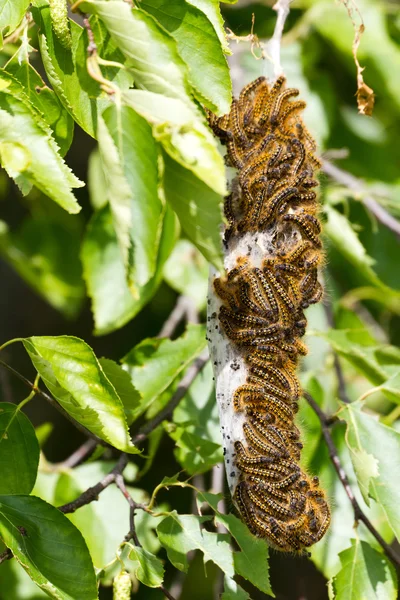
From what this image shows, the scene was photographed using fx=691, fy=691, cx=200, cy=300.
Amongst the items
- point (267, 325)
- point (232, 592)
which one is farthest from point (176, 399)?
point (267, 325)

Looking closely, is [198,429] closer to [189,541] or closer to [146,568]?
[189,541]

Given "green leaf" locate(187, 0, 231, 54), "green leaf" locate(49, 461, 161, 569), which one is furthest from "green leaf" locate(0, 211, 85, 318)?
"green leaf" locate(187, 0, 231, 54)

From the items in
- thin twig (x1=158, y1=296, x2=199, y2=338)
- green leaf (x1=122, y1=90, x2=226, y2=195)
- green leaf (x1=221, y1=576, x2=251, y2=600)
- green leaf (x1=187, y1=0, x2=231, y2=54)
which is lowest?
thin twig (x1=158, y1=296, x2=199, y2=338)

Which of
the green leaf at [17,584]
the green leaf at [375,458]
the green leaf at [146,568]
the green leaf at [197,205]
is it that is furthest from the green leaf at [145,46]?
the green leaf at [17,584]

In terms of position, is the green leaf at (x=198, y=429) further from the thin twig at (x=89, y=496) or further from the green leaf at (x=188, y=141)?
the green leaf at (x=188, y=141)

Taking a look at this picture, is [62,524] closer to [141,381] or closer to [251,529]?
[251,529]

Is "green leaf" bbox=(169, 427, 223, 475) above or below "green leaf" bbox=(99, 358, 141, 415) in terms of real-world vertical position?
below

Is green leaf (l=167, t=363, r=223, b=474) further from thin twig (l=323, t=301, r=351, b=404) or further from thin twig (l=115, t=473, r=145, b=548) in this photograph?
thin twig (l=323, t=301, r=351, b=404)
